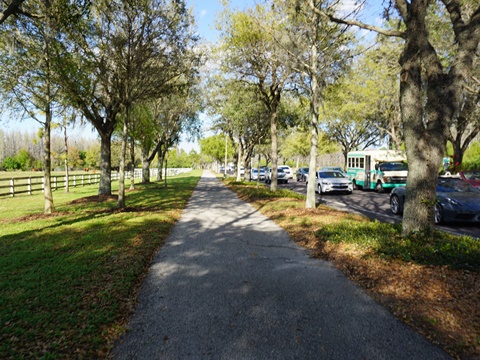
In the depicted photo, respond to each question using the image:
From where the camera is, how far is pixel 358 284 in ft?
14.4

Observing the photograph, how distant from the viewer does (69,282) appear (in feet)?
13.9

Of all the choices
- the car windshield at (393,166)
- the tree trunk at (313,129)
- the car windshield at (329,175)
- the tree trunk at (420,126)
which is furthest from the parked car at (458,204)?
the car windshield at (393,166)

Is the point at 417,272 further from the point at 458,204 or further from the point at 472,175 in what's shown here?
the point at 472,175

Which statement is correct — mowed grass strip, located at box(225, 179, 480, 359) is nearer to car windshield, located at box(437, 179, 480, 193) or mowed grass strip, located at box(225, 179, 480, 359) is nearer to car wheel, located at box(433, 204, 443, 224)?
car wheel, located at box(433, 204, 443, 224)

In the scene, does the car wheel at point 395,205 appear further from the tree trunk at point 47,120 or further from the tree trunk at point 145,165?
the tree trunk at point 145,165

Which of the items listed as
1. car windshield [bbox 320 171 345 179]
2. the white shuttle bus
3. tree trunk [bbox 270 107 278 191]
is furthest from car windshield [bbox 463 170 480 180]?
tree trunk [bbox 270 107 278 191]

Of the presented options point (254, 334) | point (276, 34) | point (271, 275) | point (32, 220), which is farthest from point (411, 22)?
point (32, 220)

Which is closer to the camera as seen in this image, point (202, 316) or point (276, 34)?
point (202, 316)

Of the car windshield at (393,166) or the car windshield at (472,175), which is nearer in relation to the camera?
the car windshield at (472,175)

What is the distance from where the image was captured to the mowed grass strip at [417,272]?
10.2 ft

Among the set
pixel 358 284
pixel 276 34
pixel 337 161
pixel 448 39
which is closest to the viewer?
pixel 358 284

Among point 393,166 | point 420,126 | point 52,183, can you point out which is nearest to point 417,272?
point 420,126

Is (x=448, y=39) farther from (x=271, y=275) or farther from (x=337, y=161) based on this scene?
(x=337, y=161)

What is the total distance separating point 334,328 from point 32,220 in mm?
9993
